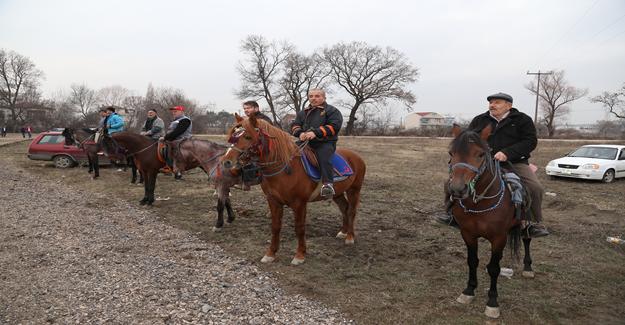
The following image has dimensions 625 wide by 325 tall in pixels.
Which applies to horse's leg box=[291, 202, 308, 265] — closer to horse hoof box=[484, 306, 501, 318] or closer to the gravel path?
the gravel path

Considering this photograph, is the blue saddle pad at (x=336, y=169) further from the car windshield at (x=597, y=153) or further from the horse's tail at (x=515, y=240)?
the car windshield at (x=597, y=153)

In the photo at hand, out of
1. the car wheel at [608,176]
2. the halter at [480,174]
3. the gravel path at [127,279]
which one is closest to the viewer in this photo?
the halter at [480,174]

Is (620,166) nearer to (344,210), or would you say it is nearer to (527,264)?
(527,264)

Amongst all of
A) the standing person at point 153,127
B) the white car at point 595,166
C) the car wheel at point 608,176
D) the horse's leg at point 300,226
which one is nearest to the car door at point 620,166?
the white car at point 595,166

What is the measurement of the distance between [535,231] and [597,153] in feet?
44.5

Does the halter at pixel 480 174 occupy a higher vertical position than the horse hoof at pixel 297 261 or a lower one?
higher

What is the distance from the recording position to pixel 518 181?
13.8 feet

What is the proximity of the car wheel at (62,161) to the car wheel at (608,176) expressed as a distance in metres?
21.7

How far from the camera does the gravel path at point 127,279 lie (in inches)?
150

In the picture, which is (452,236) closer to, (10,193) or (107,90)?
(10,193)

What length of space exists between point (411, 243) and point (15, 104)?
73.6m

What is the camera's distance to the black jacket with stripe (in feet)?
16.9

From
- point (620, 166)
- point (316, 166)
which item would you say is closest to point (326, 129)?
point (316, 166)

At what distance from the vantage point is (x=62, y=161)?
1543cm
